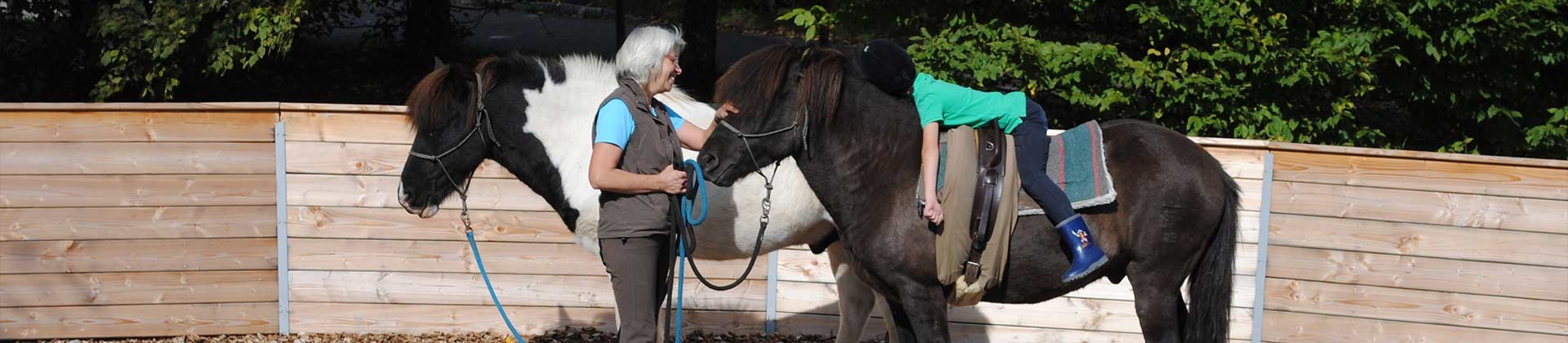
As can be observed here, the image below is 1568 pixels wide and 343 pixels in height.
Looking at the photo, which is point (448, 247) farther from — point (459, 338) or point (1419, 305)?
point (1419, 305)

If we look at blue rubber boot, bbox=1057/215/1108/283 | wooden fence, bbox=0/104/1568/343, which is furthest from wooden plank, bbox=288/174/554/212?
blue rubber boot, bbox=1057/215/1108/283

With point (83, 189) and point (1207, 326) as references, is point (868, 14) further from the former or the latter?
point (83, 189)

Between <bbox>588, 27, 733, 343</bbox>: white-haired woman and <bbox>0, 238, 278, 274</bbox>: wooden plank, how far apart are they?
275cm

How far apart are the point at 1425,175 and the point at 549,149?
3.87 m

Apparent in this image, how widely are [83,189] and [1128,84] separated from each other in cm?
538

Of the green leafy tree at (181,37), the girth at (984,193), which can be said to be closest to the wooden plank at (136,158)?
the green leafy tree at (181,37)

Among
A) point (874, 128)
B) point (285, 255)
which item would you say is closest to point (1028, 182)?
point (874, 128)

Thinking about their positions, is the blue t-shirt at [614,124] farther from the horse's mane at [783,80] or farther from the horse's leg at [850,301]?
the horse's leg at [850,301]

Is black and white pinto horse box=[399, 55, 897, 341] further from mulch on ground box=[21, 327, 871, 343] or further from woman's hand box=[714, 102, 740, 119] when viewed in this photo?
mulch on ground box=[21, 327, 871, 343]

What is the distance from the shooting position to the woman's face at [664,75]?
349 cm

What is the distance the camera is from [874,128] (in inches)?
142

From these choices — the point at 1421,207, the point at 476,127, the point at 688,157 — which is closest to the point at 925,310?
the point at 688,157

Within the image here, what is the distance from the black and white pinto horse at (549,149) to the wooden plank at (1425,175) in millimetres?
2329

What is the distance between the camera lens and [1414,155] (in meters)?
5.11
